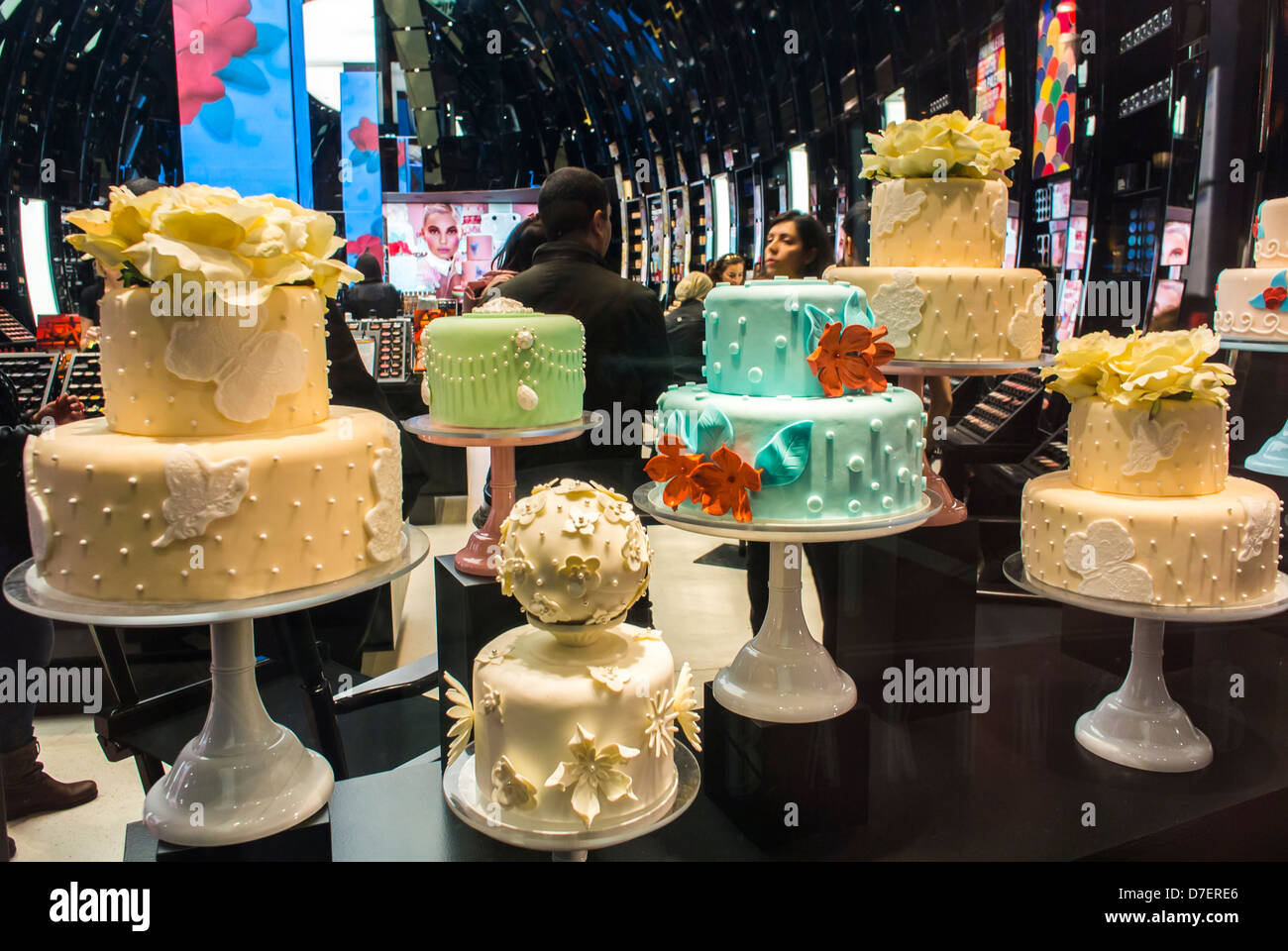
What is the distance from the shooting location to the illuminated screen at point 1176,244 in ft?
12.9

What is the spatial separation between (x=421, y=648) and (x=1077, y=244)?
12.7 feet

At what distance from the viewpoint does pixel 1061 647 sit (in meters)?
3.06

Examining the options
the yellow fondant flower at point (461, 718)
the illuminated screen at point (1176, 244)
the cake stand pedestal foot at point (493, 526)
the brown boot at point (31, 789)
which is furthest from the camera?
the illuminated screen at point (1176, 244)

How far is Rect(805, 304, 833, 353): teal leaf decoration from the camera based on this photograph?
2084 mm

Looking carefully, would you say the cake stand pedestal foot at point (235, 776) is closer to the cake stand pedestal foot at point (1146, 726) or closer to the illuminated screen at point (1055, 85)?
the cake stand pedestal foot at point (1146, 726)

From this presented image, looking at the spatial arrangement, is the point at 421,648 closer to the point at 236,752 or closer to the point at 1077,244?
the point at 236,752


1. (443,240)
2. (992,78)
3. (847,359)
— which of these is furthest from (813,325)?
(443,240)

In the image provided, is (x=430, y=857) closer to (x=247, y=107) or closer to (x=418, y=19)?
(x=247, y=107)

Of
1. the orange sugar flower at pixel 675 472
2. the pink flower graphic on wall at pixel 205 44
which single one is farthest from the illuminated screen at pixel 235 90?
the orange sugar flower at pixel 675 472

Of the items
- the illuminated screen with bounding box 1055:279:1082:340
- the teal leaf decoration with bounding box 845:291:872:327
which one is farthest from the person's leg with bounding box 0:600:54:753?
the illuminated screen with bounding box 1055:279:1082:340

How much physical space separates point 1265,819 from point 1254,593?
0.58 meters

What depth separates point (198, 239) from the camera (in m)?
1.61

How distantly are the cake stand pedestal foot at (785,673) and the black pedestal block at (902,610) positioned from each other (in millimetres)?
360
